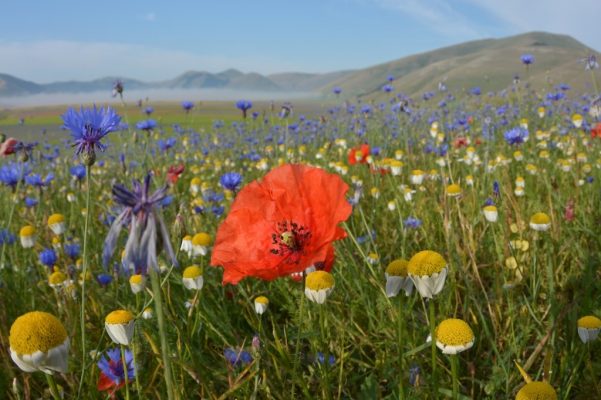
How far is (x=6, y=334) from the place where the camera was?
2.20m

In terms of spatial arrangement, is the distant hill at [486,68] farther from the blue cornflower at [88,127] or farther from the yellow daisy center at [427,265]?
the blue cornflower at [88,127]

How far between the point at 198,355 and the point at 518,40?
649 feet

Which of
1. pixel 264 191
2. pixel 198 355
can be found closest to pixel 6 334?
pixel 198 355

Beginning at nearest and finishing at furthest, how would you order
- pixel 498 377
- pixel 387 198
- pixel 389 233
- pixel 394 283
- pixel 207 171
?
1. pixel 394 283
2. pixel 498 377
3. pixel 389 233
4. pixel 387 198
5. pixel 207 171

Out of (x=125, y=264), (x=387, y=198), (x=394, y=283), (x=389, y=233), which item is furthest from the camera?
(x=387, y=198)

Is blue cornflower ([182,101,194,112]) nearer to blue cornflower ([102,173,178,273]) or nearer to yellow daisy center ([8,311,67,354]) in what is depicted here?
yellow daisy center ([8,311,67,354])

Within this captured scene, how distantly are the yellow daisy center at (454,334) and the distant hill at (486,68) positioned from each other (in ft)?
12.2

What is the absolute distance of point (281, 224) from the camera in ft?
5.49

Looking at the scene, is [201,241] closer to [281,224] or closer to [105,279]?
[281,224]

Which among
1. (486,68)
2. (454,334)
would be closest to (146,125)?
(454,334)

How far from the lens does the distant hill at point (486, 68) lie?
102ft

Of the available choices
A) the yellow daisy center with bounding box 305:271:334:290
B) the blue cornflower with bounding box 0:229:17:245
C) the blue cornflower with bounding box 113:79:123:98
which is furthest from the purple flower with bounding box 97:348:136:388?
the blue cornflower with bounding box 113:79:123:98

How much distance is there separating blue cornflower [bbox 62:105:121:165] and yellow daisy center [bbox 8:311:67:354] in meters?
0.40

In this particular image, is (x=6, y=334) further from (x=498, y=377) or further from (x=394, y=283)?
(x=498, y=377)
